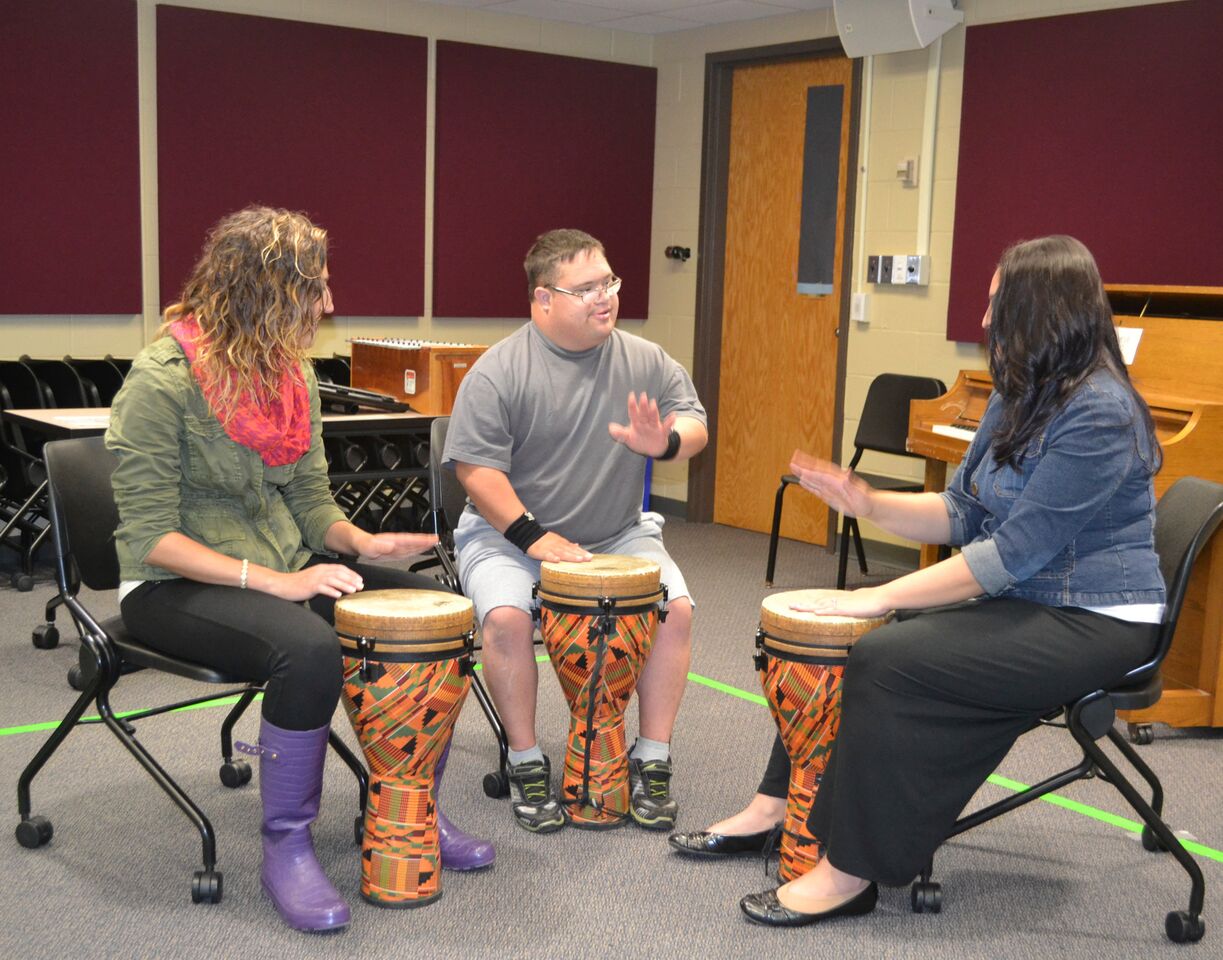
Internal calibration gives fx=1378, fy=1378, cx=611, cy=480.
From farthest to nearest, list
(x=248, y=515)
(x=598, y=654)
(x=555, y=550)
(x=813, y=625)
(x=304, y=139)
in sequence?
(x=304, y=139), (x=555, y=550), (x=598, y=654), (x=248, y=515), (x=813, y=625)

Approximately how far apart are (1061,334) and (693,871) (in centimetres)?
120

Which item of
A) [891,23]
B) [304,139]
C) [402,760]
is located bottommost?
[402,760]

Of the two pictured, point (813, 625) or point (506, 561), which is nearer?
point (813, 625)

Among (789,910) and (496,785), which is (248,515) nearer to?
(496,785)

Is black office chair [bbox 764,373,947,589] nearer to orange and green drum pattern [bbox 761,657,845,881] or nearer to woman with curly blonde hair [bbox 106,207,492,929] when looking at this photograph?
orange and green drum pattern [bbox 761,657,845,881]

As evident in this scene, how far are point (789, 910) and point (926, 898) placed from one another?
264mm

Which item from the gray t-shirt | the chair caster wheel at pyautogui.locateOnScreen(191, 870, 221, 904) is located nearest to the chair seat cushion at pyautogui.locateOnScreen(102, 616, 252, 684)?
the chair caster wheel at pyautogui.locateOnScreen(191, 870, 221, 904)

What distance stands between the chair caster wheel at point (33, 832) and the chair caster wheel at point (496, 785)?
88cm

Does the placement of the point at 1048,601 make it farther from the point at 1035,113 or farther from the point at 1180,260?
the point at 1035,113

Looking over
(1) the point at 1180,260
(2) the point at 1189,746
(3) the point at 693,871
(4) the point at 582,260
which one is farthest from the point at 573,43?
(3) the point at 693,871

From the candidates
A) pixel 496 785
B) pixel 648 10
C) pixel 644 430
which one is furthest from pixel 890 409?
pixel 496 785

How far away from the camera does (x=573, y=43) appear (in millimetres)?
6496

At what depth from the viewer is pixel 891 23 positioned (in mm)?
5297

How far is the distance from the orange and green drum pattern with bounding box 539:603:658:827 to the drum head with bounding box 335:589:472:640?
1.02 ft
